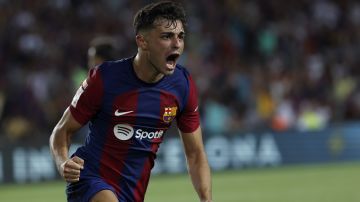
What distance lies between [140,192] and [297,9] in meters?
16.1

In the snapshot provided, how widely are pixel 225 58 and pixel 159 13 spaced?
45.8 feet

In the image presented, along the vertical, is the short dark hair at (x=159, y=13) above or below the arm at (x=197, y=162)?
above

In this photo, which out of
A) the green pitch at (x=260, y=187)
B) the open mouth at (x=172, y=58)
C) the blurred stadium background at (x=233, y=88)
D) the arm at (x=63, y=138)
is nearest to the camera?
the open mouth at (x=172, y=58)

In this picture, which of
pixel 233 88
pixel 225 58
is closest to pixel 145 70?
pixel 233 88

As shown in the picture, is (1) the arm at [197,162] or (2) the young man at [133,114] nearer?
(2) the young man at [133,114]

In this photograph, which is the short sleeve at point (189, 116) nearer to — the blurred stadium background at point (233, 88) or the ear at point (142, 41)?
the ear at point (142, 41)

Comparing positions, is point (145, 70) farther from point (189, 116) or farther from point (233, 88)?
point (233, 88)

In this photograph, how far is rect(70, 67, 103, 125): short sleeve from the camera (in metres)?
6.08

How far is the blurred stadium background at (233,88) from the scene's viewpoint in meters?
15.7

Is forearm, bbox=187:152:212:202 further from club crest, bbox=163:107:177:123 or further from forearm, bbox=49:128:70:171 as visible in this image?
forearm, bbox=49:128:70:171

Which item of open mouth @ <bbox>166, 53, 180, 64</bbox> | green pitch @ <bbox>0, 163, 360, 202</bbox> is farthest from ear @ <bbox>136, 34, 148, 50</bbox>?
green pitch @ <bbox>0, 163, 360, 202</bbox>

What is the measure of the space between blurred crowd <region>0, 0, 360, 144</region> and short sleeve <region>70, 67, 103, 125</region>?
980 cm

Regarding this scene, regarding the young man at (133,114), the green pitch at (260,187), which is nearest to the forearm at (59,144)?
the young man at (133,114)

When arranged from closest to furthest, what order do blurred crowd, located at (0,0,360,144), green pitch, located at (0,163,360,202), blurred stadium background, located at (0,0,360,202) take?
green pitch, located at (0,163,360,202), blurred stadium background, located at (0,0,360,202), blurred crowd, located at (0,0,360,144)
